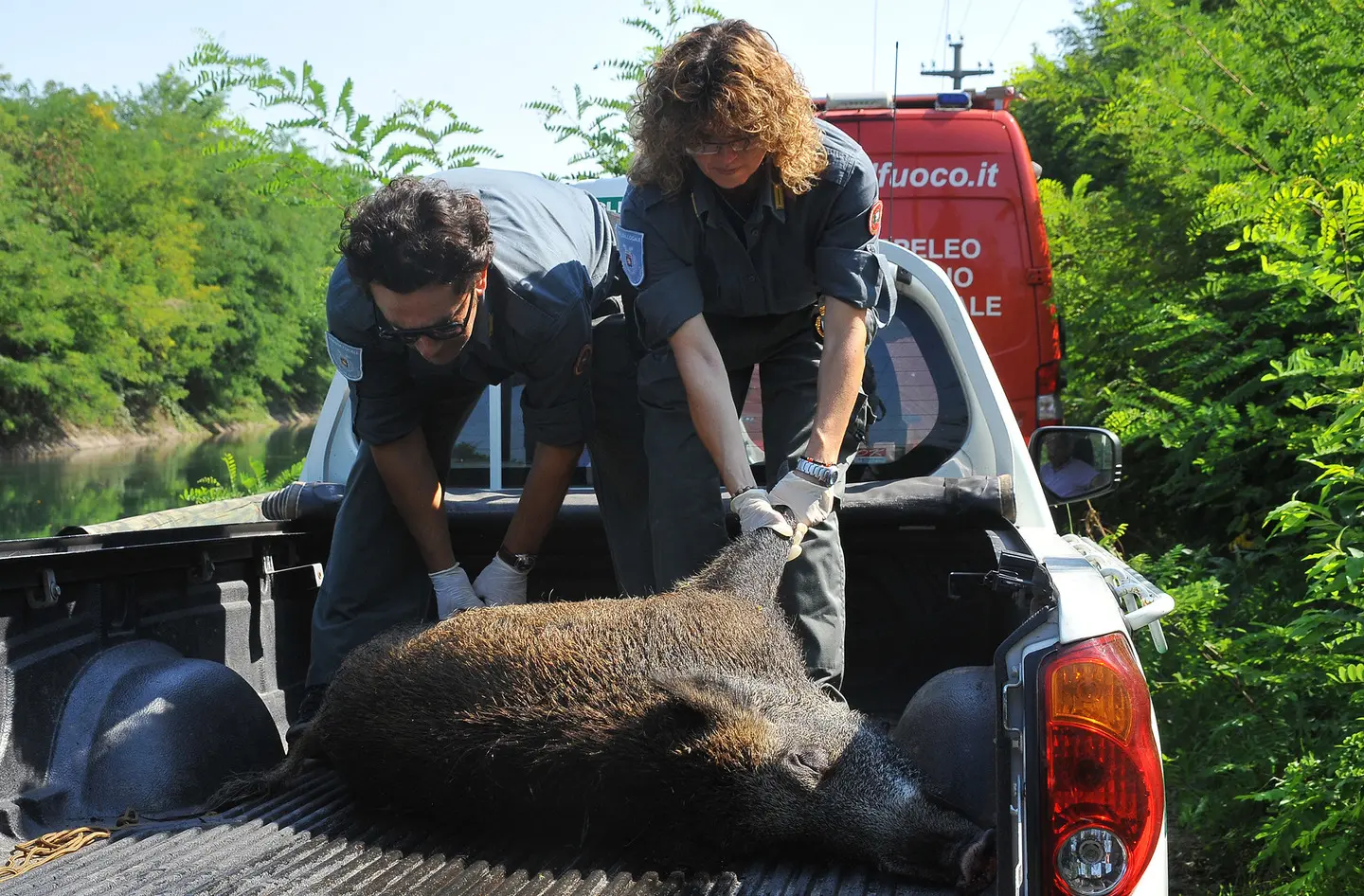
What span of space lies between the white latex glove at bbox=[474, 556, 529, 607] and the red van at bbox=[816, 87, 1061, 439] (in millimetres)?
5910

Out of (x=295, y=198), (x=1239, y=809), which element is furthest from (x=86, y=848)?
(x=295, y=198)

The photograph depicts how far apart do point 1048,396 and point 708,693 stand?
701 cm

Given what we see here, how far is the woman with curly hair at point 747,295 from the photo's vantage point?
3080 millimetres

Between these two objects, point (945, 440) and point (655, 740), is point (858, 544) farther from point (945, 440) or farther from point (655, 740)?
point (655, 740)

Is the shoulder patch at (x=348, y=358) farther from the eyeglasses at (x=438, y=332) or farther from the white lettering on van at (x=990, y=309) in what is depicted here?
the white lettering on van at (x=990, y=309)

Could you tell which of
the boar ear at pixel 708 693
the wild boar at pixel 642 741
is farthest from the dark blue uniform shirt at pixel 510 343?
the boar ear at pixel 708 693

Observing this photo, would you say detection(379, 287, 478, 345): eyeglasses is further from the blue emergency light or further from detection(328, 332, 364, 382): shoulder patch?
the blue emergency light

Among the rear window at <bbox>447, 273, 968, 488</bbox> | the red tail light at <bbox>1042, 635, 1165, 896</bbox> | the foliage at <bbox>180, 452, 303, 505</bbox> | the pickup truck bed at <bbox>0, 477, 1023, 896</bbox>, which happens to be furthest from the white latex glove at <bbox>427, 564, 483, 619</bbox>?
the foliage at <bbox>180, 452, 303, 505</bbox>

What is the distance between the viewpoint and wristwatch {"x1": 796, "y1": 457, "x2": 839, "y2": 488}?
303 cm

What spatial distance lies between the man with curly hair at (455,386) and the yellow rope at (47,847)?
0.91 m

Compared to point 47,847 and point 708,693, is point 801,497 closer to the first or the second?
point 708,693

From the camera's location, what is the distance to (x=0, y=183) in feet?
117

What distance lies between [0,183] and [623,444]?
38.7 m

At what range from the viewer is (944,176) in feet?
29.4
